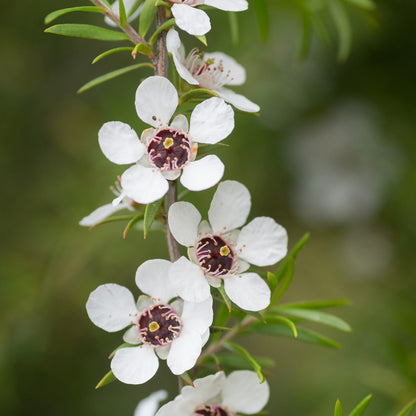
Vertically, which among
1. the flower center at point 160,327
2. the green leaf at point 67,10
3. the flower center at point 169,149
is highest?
the green leaf at point 67,10

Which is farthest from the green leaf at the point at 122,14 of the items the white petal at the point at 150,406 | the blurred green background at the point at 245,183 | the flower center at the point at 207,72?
the blurred green background at the point at 245,183

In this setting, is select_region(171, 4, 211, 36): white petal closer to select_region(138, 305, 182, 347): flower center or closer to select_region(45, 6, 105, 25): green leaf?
select_region(45, 6, 105, 25): green leaf

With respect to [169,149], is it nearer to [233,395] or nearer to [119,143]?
[119,143]

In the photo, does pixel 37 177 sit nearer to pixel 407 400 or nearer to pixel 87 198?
pixel 87 198

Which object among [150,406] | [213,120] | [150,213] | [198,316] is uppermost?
[213,120]

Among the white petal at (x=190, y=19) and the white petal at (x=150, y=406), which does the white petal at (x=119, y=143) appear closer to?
the white petal at (x=190, y=19)

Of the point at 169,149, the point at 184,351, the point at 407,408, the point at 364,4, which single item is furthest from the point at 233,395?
the point at 364,4
